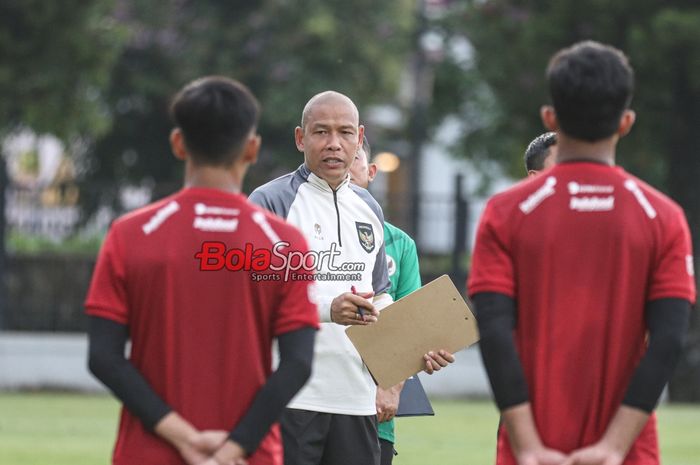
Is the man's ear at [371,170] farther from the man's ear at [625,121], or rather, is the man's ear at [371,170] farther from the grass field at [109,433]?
the grass field at [109,433]

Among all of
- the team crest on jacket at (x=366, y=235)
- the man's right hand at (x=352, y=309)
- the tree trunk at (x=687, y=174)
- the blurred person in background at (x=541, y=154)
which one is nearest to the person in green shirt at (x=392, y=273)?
the team crest on jacket at (x=366, y=235)

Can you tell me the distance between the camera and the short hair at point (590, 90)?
4699mm

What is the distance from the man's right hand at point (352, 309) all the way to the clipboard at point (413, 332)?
66mm

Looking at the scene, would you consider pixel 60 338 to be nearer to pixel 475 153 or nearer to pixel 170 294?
pixel 475 153

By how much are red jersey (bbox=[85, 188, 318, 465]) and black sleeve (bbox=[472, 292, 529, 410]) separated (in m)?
0.53

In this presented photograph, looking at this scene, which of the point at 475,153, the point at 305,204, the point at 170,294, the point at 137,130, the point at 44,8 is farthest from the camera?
the point at 137,130

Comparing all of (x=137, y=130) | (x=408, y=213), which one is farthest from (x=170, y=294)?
(x=137, y=130)

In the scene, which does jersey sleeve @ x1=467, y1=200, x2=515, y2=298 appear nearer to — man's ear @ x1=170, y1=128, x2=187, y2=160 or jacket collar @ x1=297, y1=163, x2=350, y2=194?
man's ear @ x1=170, y1=128, x2=187, y2=160

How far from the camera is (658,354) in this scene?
4641 mm

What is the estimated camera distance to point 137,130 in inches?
1172

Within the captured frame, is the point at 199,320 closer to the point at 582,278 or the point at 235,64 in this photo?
the point at 582,278

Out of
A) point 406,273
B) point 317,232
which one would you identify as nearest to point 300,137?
point 317,232

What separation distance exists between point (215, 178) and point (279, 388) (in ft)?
2.07

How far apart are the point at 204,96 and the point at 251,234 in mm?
419
